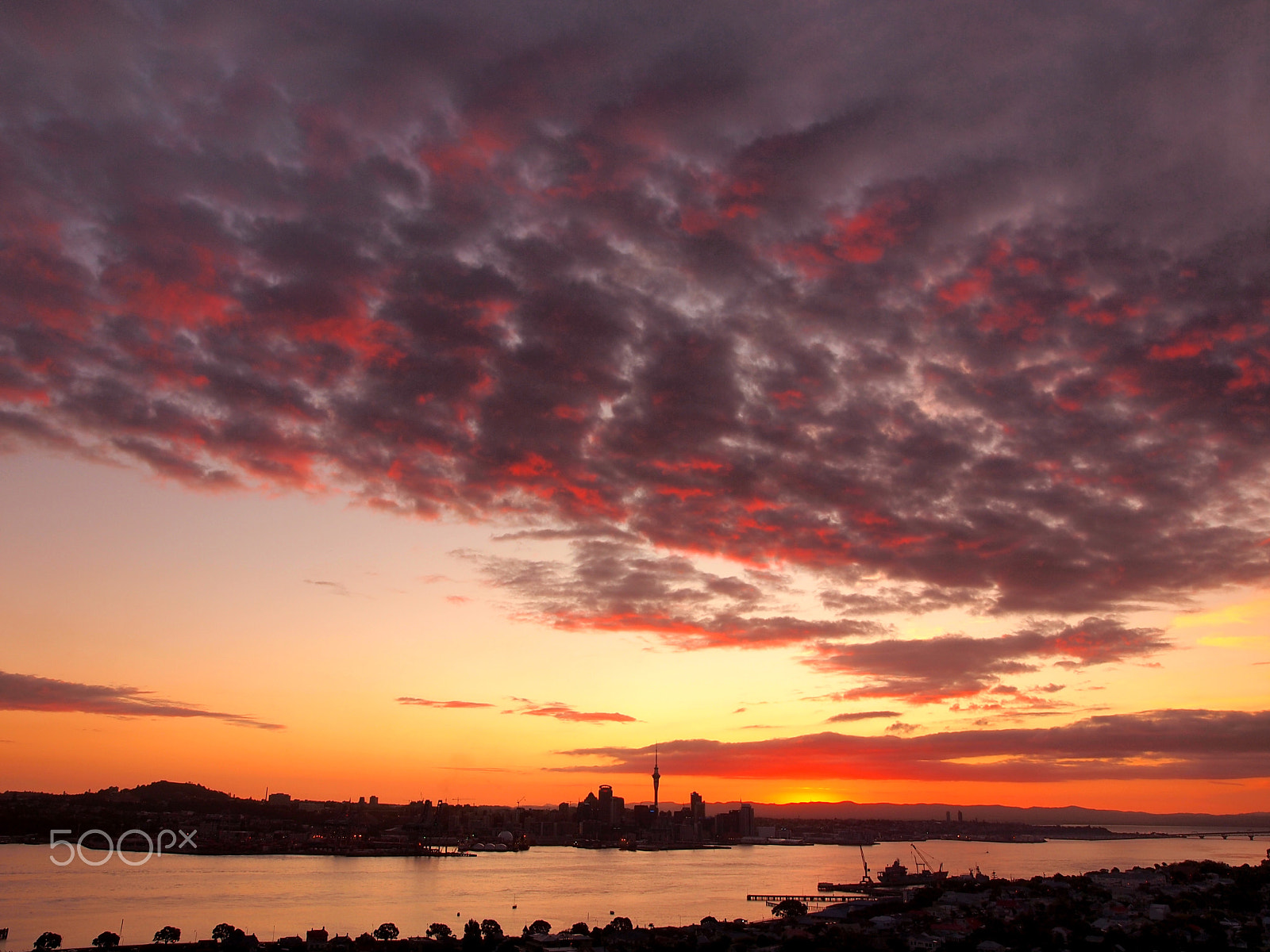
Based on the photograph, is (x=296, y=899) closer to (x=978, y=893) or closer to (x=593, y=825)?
(x=978, y=893)

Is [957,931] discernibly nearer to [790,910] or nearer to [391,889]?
[790,910]

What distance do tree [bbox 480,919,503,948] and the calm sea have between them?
8968mm

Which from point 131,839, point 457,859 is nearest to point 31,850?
point 131,839

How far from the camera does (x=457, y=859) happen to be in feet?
388

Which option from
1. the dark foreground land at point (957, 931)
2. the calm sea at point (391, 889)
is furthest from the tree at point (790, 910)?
the calm sea at point (391, 889)

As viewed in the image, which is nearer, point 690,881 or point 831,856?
point 690,881

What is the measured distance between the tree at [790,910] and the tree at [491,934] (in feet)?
56.1

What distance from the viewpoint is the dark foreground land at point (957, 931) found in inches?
1334

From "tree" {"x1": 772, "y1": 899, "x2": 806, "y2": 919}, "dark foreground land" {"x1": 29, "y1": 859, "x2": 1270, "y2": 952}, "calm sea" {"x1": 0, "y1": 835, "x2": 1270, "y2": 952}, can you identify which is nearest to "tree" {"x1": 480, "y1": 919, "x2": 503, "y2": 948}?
"dark foreground land" {"x1": 29, "y1": 859, "x2": 1270, "y2": 952}

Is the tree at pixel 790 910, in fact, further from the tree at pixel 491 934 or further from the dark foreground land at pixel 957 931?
the tree at pixel 491 934

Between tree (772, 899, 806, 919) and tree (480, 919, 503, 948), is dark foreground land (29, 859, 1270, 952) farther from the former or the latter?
tree (772, 899, 806, 919)

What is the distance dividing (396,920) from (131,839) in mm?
78485

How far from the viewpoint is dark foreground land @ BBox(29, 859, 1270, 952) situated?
33.9 metres

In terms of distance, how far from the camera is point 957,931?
38.8m
